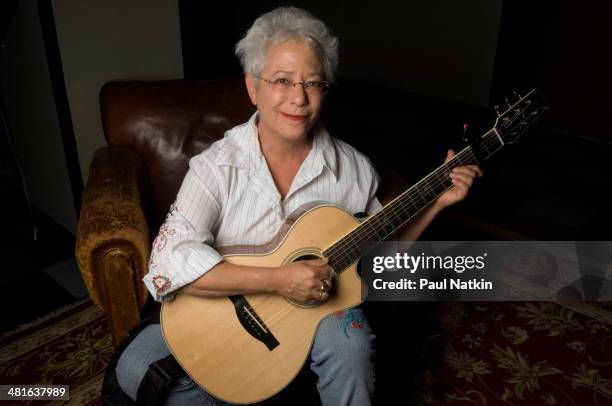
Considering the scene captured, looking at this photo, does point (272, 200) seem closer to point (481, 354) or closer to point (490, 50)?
point (481, 354)

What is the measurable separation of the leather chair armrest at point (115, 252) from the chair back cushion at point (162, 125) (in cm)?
33

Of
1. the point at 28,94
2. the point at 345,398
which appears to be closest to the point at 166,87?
the point at 28,94

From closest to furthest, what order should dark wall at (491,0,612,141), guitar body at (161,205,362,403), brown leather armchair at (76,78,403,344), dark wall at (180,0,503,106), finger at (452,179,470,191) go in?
guitar body at (161,205,362,403), finger at (452,179,470,191), brown leather armchair at (76,78,403,344), dark wall at (491,0,612,141), dark wall at (180,0,503,106)

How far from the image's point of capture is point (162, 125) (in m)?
1.68

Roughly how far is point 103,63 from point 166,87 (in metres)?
0.36

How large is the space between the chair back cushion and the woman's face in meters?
0.47

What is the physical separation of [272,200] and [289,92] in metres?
0.26

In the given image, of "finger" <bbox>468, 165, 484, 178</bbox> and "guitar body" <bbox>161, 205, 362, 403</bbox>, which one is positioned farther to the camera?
"finger" <bbox>468, 165, 484, 178</bbox>

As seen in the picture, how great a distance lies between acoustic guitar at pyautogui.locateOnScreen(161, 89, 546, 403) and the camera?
1117 millimetres

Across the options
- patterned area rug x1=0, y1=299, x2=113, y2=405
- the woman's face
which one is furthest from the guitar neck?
patterned area rug x1=0, y1=299, x2=113, y2=405

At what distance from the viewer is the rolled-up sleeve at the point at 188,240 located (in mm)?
1117

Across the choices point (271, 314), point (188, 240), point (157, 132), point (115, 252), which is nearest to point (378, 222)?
point (271, 314)

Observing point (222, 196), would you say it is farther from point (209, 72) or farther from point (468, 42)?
point (468, 42)

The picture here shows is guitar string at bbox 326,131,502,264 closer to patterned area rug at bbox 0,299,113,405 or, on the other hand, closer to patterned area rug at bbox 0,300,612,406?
patterned area rug at bbox 0,300,612,406
